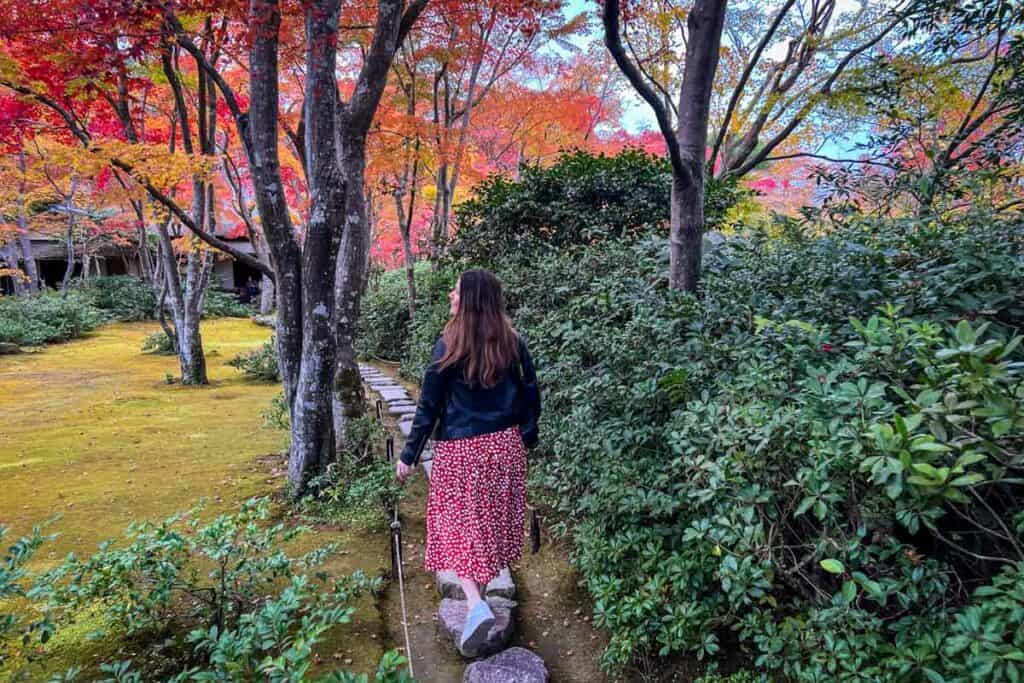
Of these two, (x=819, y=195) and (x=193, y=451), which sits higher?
(x=819, y=195)

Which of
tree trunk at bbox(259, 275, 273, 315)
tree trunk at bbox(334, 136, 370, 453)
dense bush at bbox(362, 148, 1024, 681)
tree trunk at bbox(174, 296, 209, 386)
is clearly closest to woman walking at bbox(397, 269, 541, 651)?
dense bush at bbox(362, 148, 1024, 681)

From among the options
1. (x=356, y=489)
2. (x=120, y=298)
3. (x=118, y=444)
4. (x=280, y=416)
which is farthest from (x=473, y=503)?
(x=120, y=298)

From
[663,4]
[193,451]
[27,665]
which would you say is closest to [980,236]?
[27,665]

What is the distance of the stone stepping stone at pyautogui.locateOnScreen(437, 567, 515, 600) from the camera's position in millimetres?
2996

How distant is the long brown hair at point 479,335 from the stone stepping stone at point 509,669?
123 centimetres

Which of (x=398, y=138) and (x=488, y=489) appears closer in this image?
(x=488, y=489)

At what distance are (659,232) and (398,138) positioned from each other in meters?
5.64

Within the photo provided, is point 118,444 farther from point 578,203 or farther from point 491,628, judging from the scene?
point 578,203

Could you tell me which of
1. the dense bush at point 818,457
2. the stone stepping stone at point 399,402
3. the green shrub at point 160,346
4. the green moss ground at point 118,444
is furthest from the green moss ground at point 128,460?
the green shrub at point 160,346

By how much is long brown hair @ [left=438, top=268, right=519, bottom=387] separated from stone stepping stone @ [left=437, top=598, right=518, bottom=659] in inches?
46.9

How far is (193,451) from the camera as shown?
572cm

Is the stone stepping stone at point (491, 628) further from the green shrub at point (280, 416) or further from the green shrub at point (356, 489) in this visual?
the green shrub at point (280, 416)

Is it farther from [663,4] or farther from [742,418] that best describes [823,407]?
[663,4]

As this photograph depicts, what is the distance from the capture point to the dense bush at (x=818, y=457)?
1.45 m
